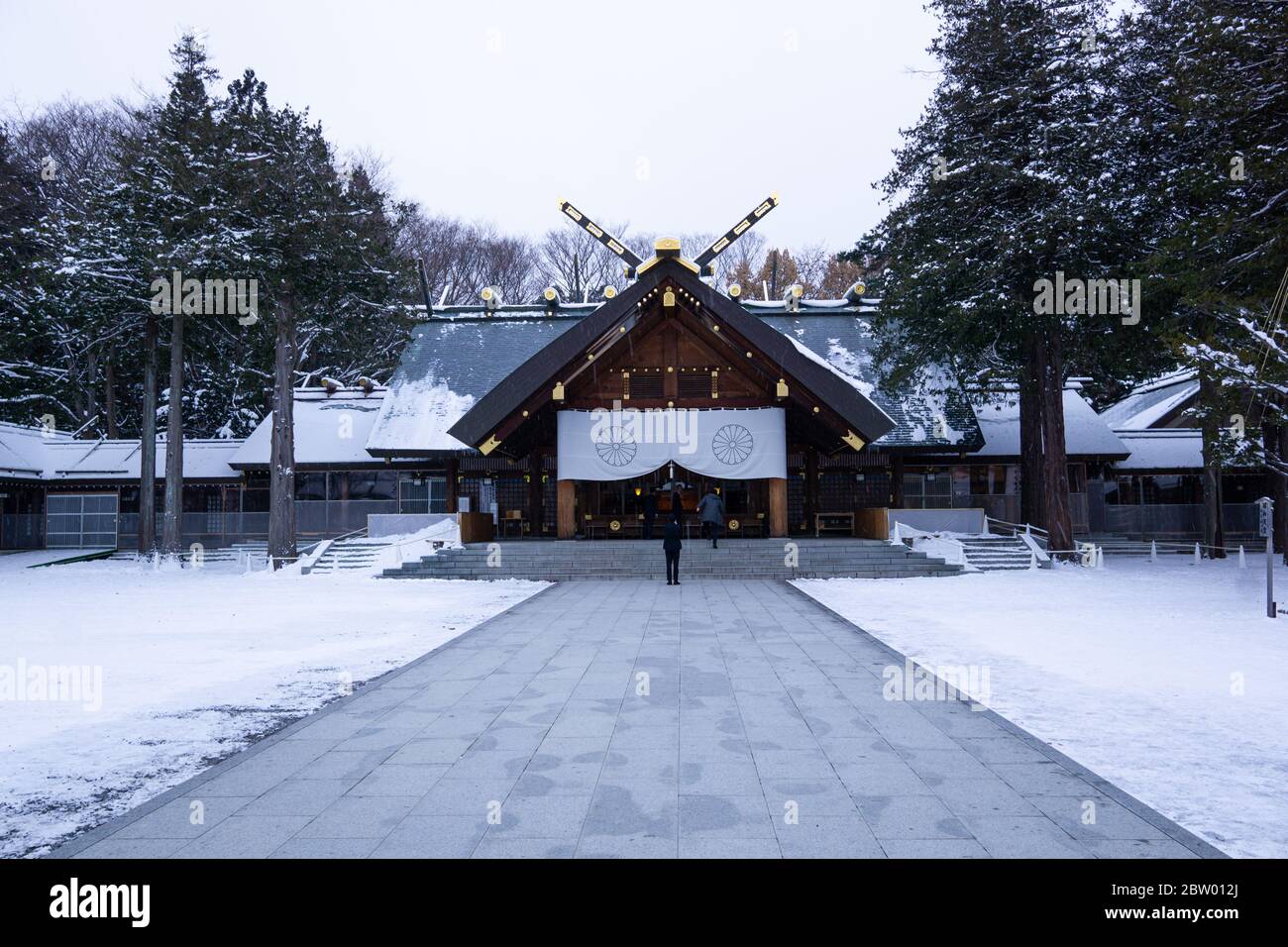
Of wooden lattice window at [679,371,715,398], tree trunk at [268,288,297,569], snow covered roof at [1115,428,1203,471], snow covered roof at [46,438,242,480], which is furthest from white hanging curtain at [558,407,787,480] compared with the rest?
snow covered roof at [46,438,242,480]

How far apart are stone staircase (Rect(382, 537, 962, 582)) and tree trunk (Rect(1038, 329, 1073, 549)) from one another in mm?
3604

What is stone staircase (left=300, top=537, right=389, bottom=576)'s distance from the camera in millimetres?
19406

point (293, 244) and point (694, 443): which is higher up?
point (293, 244)

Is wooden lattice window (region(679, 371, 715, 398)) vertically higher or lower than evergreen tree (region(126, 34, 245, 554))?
lower

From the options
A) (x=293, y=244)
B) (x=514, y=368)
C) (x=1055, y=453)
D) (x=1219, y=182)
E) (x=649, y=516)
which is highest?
(x=293, y=244)

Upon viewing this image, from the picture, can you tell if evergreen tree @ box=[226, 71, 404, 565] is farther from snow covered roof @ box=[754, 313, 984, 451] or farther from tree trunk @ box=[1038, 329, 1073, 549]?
tree trunk @ box=[1038, 329, 1073, 549]

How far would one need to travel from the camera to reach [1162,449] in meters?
27.3

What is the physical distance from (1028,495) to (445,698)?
19.8 meters

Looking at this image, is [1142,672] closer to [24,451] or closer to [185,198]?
[185,198]

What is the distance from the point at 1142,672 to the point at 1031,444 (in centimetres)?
1619

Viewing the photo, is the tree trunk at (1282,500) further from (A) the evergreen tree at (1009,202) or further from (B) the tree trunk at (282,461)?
(B) the tree trunk at (282,461)

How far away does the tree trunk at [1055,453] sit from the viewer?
19.4 metres

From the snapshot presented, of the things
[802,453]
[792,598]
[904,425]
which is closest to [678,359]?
[802,453]

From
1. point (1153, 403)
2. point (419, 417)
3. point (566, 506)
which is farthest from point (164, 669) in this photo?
point (1153, 403)
